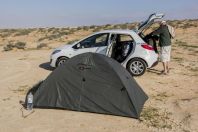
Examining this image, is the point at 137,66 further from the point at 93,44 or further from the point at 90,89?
the point at 90,89

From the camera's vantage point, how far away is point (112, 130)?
8.58 meters

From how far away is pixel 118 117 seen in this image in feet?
31.0

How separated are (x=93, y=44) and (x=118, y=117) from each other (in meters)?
5.74

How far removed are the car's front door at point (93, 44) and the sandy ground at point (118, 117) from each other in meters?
1.62

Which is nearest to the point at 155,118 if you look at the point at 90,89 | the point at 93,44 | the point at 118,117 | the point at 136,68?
the point at 118,117

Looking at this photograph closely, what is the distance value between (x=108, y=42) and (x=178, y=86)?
9.91ft

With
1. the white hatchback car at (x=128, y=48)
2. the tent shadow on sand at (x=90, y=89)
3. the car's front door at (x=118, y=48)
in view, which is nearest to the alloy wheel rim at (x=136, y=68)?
the white hatchback car at (x=128, y=48)

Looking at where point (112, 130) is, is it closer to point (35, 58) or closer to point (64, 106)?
point (64, 106)

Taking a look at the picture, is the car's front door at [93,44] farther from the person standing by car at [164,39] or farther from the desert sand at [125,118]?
the person standing by car at [164,39]

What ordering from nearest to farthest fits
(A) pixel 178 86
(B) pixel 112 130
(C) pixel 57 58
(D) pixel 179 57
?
1. (B) pixel 112 130
2. (A) pixel 178 86
3. (C) pixel 57 58
4. (D) pixel 179 57

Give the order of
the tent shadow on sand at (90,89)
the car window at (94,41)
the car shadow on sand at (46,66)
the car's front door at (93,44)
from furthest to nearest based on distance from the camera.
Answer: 1. the car shadow on sand at (46,66)
2. the car window at (94,41)
3. the car's front door at (93,44)
4. the tent shadow on sand at (90,89)

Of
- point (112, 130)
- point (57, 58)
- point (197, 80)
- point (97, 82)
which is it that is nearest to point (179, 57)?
point (197, 80)

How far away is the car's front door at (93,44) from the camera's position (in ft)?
48.0

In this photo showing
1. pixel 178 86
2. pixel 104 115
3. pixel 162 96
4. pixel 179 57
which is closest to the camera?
pixel 104 115
